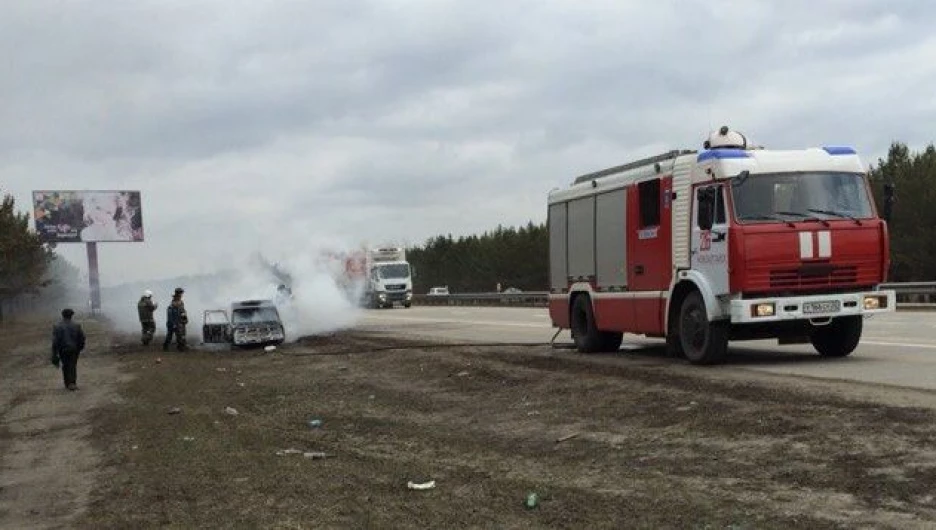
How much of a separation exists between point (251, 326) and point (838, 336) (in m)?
18.7

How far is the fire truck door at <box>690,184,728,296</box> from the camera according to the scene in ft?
41.3

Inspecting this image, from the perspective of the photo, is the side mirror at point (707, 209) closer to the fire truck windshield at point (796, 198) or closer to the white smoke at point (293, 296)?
the fire truck windshield at point (796, 198)

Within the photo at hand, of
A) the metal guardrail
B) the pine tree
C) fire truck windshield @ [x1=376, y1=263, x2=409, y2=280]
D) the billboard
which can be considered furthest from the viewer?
the billboard

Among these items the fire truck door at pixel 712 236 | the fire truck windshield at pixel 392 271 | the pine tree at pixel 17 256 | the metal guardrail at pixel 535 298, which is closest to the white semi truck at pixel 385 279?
the fire truck windshield at pixel 392 271

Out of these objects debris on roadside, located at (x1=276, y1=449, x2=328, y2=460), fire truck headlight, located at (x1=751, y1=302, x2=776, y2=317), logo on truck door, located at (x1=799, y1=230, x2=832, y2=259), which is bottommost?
debris on roadside, located at (x1=276, y1=449, x2=328, y2=460)

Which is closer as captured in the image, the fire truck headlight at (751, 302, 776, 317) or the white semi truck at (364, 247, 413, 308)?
the fire truck headlight at (751, 302, 776, 317)

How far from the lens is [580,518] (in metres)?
6.36

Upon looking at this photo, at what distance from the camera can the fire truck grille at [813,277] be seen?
40.9 feet

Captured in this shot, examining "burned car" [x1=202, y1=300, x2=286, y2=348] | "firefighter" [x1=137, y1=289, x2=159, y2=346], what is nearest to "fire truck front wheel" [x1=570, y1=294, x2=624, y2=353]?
"burned car" [x1=202, y1=300, x2=286, y2=348]

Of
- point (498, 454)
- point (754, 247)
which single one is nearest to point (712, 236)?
point (754, 247)

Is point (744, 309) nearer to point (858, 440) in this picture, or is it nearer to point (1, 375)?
point (858, 440)

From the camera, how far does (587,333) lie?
56.3ft

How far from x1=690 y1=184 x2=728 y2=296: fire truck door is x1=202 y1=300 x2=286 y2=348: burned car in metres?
17.8

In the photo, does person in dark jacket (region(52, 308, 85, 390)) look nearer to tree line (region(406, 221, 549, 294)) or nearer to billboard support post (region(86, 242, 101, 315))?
billboard support post (region(86, 242, 101, 315))
